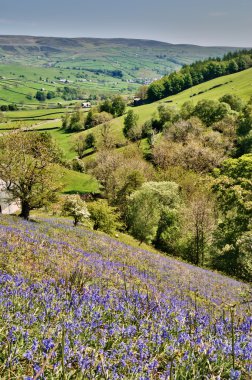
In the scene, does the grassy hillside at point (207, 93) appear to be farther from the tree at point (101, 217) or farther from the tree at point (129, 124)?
the tree at point (101, 217)

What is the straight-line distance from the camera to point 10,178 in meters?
33.1

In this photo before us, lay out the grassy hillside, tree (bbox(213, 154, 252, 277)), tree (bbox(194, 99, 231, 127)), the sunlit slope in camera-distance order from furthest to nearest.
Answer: the sunlit slope
the grassy hillside
tree (bbox(194, 99, 231, 127))
tree (bbox(213, 154, 252, 277))

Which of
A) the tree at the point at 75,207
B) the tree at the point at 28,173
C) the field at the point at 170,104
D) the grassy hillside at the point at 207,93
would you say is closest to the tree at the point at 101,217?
the tree at the point at 75,207

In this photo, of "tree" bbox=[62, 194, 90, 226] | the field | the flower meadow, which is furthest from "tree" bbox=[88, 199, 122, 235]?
the field

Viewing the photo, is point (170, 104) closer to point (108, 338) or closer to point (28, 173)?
point (28, 173)

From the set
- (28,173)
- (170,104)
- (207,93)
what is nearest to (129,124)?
(170,104)

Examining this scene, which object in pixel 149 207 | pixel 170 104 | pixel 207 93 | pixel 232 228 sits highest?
pixel 207 93

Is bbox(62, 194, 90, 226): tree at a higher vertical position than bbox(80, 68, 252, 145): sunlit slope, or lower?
lower

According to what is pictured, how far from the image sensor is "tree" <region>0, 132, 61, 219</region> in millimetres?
33062

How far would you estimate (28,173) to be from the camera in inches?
1302

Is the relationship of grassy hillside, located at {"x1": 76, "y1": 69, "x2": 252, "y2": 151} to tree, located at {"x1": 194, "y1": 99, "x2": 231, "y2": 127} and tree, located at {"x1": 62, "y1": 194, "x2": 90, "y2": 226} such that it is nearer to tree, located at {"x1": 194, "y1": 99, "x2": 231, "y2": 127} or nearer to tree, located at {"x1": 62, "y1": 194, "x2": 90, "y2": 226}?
tree, located at {"x1": 194, "y1": 99, "x2": 231, "y2": 127}

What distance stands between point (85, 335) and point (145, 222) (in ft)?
Answer: 158

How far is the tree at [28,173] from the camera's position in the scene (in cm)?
3306

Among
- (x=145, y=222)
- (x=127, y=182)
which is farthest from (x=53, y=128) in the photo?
(x=145, y=222)
